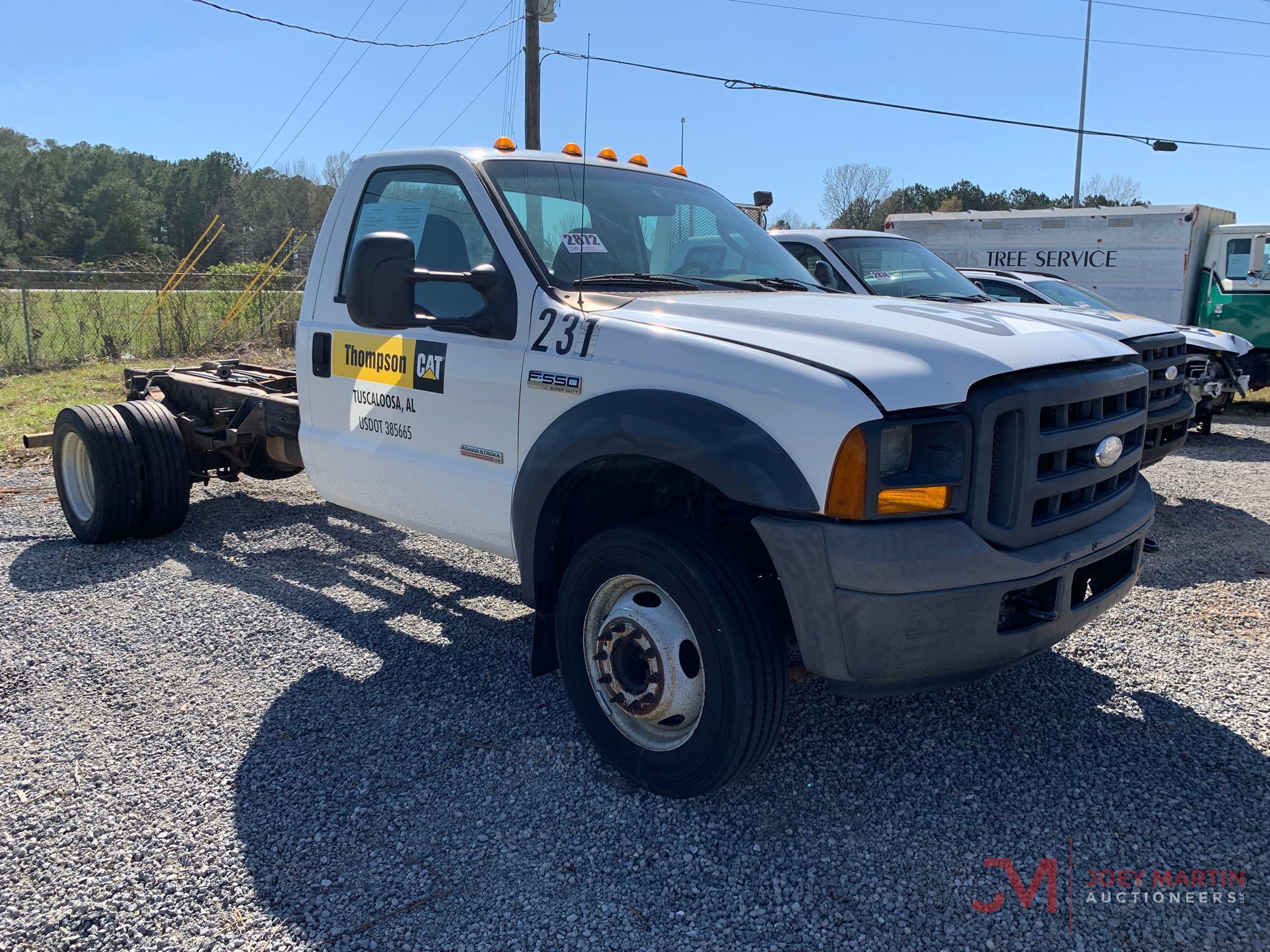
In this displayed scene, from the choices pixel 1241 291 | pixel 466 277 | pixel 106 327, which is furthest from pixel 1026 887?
pixel 106 327

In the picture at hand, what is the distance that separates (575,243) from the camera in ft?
12.0

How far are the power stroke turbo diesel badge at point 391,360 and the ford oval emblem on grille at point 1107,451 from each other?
2346mm

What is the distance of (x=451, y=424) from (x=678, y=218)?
134cm

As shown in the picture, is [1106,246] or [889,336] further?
[1106,246]

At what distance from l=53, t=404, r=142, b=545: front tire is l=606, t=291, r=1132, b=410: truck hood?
390cm

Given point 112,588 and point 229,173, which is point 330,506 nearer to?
point 112,588

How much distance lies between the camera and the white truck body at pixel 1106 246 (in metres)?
14.9

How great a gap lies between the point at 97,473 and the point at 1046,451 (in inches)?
206

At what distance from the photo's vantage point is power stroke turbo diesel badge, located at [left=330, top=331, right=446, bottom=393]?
3814mm

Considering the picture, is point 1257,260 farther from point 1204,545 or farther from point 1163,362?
point 1204,545

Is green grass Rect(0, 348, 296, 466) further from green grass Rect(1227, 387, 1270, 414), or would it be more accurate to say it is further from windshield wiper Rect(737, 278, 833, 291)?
→ green grass Rect(1227, 387, 1270, 414)

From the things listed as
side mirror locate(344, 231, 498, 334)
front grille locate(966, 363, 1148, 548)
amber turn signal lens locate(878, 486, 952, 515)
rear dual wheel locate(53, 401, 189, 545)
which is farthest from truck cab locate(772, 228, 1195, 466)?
A: rear dual wheel locate(53, 401, 189, 545)

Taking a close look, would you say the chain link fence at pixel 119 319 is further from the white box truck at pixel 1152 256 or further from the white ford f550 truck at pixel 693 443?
the white ford f550 truck at pixel 693 443

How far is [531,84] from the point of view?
16.1m
